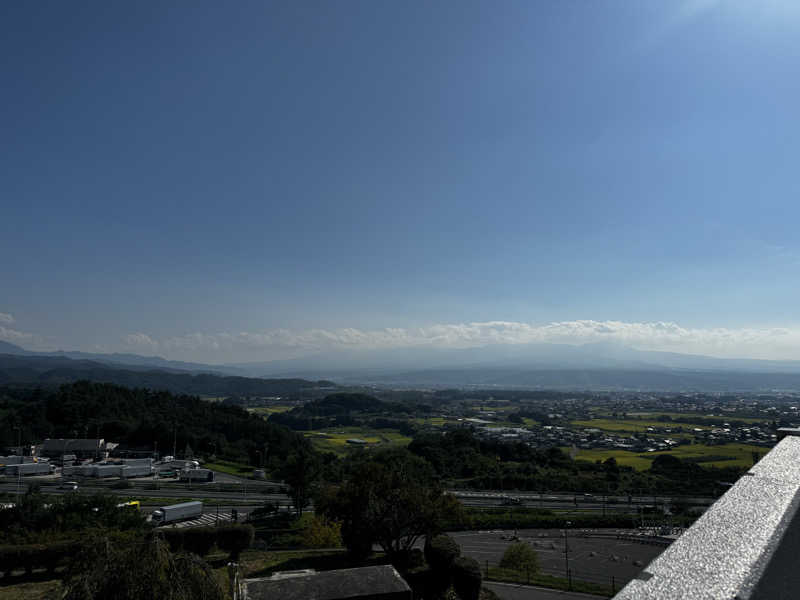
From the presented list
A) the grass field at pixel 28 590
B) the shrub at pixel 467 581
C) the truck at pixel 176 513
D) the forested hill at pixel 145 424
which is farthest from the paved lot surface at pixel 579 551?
the forested hill at pixel 145 424

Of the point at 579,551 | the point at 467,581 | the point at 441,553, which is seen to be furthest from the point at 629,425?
the point at 467,581

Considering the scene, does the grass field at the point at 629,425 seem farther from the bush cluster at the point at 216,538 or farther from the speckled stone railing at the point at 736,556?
the speckled stone railing at the point at 736,556

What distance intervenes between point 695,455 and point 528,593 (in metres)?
50.2

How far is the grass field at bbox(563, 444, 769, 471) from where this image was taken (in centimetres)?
4981

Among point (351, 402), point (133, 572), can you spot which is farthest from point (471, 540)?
point (351, 402)

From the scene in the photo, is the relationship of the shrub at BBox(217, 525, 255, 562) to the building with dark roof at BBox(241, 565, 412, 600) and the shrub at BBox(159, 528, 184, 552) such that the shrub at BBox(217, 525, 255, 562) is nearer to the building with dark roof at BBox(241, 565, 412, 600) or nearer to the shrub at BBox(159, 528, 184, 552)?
the shrub at BBox(159, 528, 184, 552)

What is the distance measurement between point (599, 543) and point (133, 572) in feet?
83.1

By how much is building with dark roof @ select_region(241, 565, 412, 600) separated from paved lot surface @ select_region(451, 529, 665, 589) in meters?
10.8

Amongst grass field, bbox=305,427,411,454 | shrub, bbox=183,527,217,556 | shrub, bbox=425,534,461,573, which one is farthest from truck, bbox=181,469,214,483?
shrub, bbox=425,534,461,573

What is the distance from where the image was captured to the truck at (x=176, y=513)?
26000 millimetres

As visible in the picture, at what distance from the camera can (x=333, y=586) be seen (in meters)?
10.8

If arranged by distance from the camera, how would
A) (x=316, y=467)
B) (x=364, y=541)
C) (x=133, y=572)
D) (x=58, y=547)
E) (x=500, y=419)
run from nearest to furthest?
(x=133, y=572) → (x=58, y=547) → (x=364, y=541) → (x=316, y=467) → (x=500, y=419)

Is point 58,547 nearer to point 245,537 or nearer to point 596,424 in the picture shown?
point 245,537

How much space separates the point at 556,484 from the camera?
42625 mm
